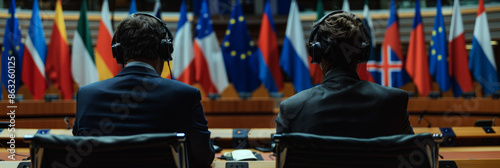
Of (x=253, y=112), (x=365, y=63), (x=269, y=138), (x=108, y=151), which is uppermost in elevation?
(x=365, y=63)

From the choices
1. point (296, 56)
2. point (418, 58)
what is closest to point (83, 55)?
point (296, 56)

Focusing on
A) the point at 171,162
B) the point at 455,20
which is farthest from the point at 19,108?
the point at 455,20

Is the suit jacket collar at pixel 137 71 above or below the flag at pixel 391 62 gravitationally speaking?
above

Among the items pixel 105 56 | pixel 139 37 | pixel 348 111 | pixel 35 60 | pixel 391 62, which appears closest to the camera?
pixel 348 111

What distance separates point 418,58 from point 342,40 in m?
4.68

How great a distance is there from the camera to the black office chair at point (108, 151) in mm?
967

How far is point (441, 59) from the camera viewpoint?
5277 mm

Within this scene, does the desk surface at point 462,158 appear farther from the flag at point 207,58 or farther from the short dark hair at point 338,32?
the flag at point 207,58

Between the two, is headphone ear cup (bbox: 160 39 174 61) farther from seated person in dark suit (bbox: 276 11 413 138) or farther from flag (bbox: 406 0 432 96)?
flag (bbox: 406 0 432 96)

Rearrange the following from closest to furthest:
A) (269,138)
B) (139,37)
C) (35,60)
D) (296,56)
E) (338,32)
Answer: (338,32)
(139,37)
(269,138)
(35,60)
(296,56)

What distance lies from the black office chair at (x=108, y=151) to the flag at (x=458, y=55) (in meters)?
5.28

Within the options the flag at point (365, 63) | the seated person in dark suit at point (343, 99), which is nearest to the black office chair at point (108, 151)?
the seated person in dark suit at point (343, 99)

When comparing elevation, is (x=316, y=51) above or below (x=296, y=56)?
above

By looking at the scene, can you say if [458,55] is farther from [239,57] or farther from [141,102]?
[141,102]
